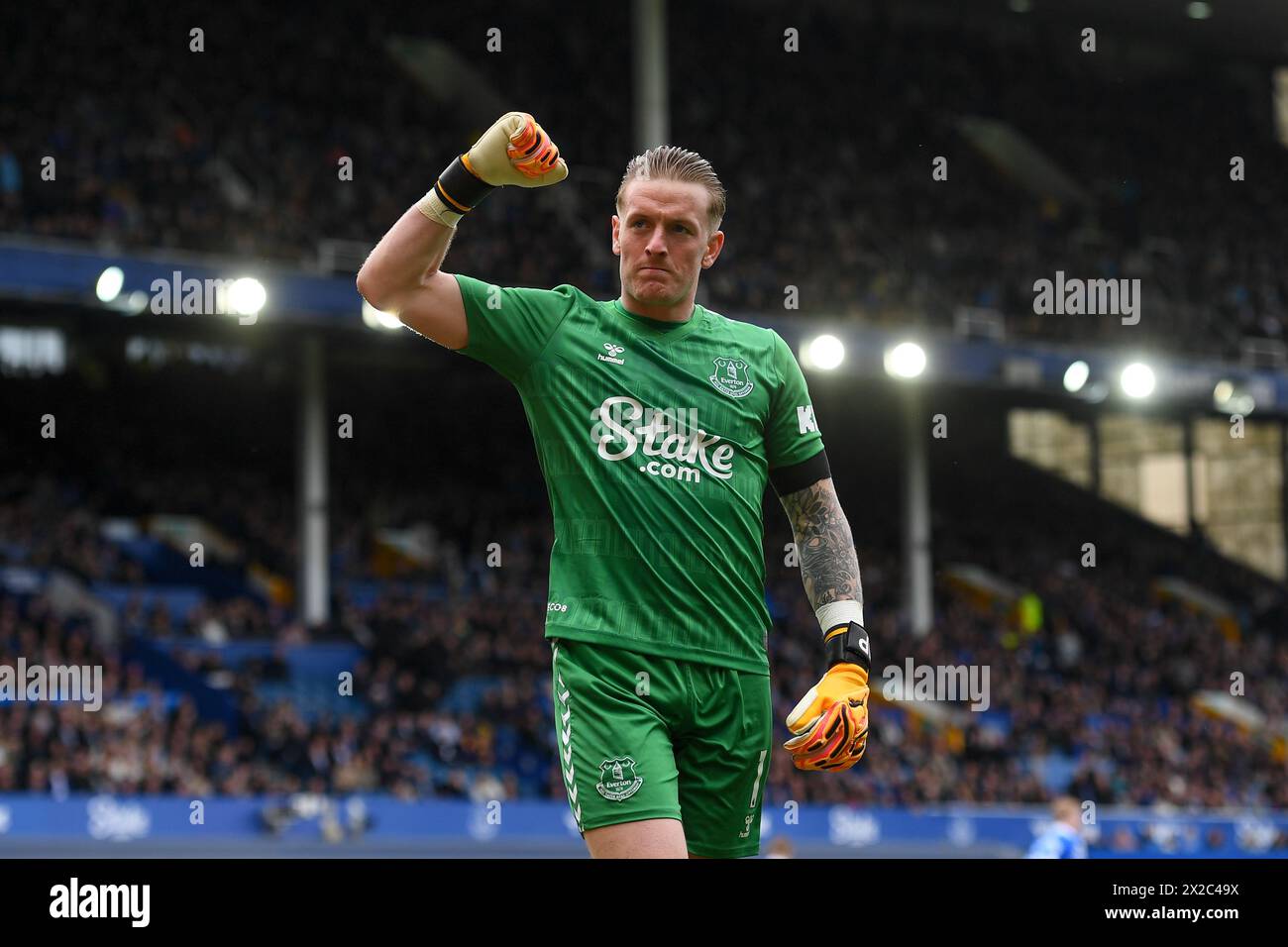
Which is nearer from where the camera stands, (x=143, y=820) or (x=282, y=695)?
(x=143, y=820)

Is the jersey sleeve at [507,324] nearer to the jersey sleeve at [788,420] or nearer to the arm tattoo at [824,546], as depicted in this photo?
the jersey sleeve at [788,420]

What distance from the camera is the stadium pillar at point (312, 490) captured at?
25016mm

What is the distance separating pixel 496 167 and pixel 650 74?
22.4 m

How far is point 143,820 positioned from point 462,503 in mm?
11591

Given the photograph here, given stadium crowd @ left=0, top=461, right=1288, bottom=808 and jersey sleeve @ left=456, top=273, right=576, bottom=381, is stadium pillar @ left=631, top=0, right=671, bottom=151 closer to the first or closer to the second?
stadium crowd @ left=0, top=461, right=1288, bottom=808

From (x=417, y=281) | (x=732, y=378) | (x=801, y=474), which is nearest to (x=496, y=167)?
(x=417, y=281)

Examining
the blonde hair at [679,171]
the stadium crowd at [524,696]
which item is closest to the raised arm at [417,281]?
the blonde hair at [679,171]

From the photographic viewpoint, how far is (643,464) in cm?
467

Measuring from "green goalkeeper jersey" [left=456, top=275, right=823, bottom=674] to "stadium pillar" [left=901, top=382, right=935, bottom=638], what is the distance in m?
24.9

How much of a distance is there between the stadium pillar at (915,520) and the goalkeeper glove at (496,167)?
2518cm

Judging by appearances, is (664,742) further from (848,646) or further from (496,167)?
(496,167)
